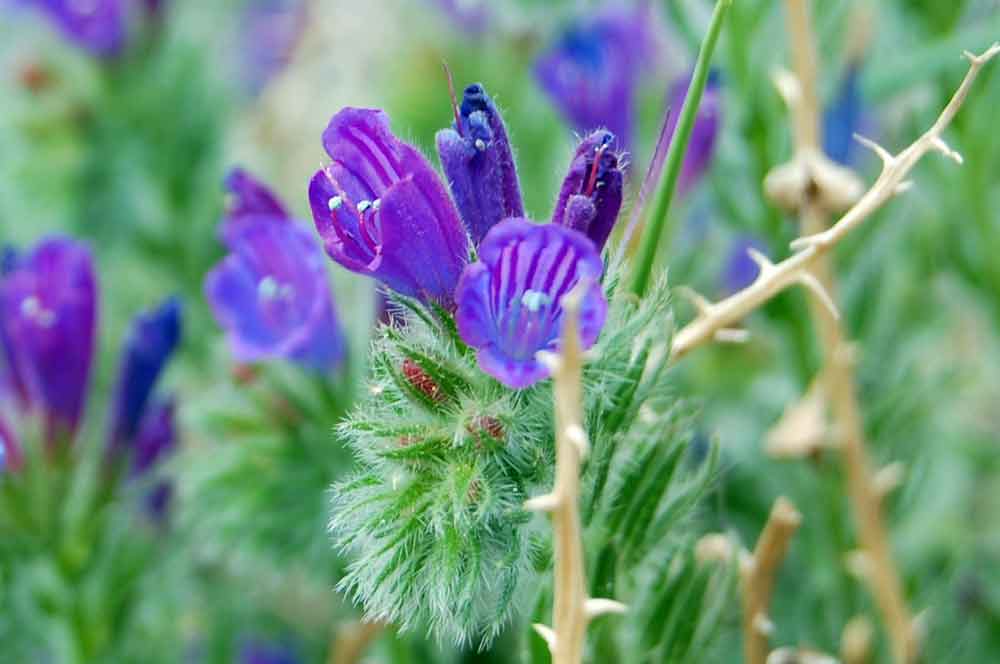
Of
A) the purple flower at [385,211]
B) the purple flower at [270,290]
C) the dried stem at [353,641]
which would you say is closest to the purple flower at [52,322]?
the purple flower at [270,290]

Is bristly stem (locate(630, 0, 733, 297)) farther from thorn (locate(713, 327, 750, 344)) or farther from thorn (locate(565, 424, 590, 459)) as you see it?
thorn (locate(565, 424, 590, 459))

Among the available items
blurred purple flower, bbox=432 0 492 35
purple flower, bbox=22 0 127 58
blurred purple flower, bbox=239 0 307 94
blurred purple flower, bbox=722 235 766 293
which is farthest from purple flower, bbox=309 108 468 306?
blurred purple flower, bbox=239 0 307 94

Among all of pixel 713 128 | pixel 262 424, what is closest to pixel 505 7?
pixel 713 128

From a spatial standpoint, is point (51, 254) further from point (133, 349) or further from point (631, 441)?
point (631, 441)

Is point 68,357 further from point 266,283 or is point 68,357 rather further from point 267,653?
point 267,653

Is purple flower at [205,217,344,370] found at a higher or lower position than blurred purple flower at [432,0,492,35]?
lower

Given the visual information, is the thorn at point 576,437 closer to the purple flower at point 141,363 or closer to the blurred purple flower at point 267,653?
the purple flower at point 141,363
